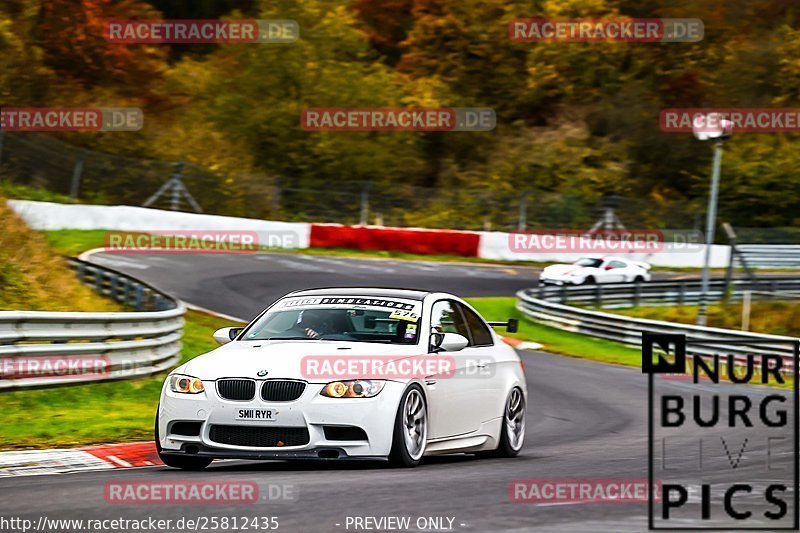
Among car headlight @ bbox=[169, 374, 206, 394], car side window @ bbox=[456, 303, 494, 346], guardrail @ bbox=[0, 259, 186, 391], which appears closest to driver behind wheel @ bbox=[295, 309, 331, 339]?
car headlight @ bbox=[169, 374, 206, 394]

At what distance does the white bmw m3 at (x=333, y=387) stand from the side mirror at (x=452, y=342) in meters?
0.01

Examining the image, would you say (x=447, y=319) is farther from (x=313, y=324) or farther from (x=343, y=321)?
(x=313, y=324)

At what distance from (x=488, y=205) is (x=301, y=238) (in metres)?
6.85

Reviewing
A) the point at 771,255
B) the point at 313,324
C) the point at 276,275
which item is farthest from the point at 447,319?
the point at 771,255

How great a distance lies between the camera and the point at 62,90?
1923 inches

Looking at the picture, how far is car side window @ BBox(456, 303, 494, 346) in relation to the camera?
11023 mm

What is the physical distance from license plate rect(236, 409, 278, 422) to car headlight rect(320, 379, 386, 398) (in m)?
0.37

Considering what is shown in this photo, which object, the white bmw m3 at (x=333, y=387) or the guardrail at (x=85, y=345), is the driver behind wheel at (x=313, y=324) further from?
the guardrail at (x=85, y=345)

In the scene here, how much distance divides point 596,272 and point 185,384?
2997cm

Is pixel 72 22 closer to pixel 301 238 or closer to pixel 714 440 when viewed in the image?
pixel 301 238

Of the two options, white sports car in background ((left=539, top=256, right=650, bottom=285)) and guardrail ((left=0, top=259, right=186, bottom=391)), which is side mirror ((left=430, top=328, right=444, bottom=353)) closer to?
guardrail ((left=0, top=259, right=186, bottom=391))

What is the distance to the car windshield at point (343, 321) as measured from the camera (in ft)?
32.5

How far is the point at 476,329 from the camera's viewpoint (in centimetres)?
1116

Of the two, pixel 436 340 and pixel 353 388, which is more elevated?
pixel 436 340
